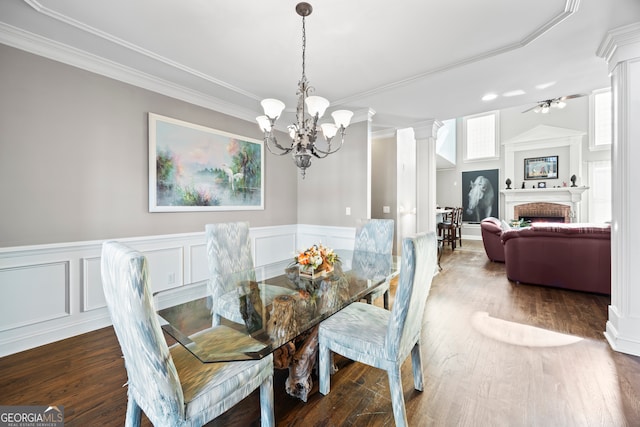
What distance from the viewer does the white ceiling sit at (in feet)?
5.99

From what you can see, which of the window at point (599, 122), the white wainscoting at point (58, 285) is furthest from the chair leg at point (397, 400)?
the window at point (599, 122)

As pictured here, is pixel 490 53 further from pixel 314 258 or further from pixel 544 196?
pixel 544 196

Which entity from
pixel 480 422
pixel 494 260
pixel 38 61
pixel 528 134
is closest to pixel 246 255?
pixel 480 422

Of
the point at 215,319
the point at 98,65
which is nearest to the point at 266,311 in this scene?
the point at 215,319

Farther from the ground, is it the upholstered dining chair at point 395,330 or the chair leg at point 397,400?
the upholstered dining chair at point 395,330

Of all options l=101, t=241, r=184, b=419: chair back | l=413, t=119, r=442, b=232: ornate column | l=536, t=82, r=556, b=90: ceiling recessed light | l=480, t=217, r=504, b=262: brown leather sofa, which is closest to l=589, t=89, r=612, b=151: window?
l=480, t=217, r=504, b=262: brown leather sofa

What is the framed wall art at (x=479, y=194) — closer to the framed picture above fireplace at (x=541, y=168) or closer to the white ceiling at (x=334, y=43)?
the framed picture above fireplace at (x=541, y=168)

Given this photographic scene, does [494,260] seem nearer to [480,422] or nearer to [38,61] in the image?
[480,422]

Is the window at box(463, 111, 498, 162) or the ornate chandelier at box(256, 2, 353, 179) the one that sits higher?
the window at box(463, 111, 498, 162)

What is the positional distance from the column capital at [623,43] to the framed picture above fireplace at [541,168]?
6.56 m

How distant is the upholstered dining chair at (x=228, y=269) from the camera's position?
64.0 inches

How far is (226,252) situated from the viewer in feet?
7.56

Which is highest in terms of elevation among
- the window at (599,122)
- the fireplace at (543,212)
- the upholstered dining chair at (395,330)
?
the window at (599,122)

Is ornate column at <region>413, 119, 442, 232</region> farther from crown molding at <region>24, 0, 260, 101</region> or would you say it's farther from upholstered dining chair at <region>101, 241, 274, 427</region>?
upholstered dining chair at <region>101, 241, 274, 427</region>
